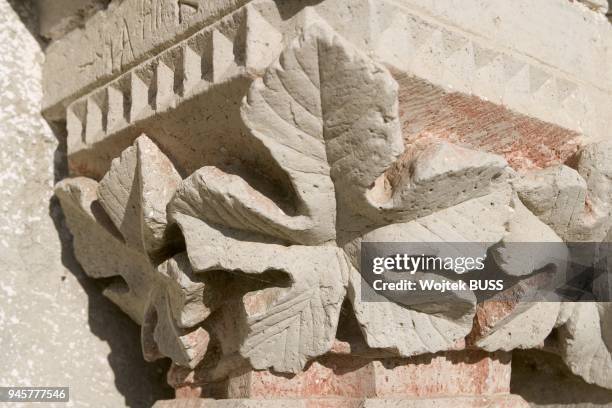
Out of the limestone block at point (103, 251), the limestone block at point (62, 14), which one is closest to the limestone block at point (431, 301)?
the limestone block at point (103, 251)

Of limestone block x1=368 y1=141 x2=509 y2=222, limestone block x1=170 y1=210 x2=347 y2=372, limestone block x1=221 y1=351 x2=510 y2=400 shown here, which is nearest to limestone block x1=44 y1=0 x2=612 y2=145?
limestone block x1=368 y1=141 x2=509 y2=222

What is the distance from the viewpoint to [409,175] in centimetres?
114

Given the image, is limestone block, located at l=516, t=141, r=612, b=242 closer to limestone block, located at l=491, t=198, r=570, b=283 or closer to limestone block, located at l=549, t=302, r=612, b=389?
limestone block, located at l=491, t=198, r=570, b=283

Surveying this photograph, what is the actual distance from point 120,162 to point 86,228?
27cm

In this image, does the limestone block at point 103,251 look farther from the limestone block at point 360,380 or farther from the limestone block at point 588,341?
the limestone block at point 588,341

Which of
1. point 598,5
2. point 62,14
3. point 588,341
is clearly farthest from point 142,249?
point 598,5

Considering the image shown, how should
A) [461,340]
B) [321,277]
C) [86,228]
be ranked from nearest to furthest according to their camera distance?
[321,277] → [461,340] → [86,228]

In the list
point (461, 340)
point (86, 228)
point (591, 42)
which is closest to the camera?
point (461, 340)

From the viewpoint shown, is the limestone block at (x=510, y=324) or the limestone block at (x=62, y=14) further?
the limestone block at (x=62, y=14)

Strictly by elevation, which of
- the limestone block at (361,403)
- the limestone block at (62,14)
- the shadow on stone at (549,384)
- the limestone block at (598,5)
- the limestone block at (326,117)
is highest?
the limestone block at (62,14)

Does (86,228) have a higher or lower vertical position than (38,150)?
lower

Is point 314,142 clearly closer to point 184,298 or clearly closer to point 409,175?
point 409,175

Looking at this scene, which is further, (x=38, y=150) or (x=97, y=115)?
(x=38, y=150)

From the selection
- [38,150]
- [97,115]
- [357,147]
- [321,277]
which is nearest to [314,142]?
[357,147]
